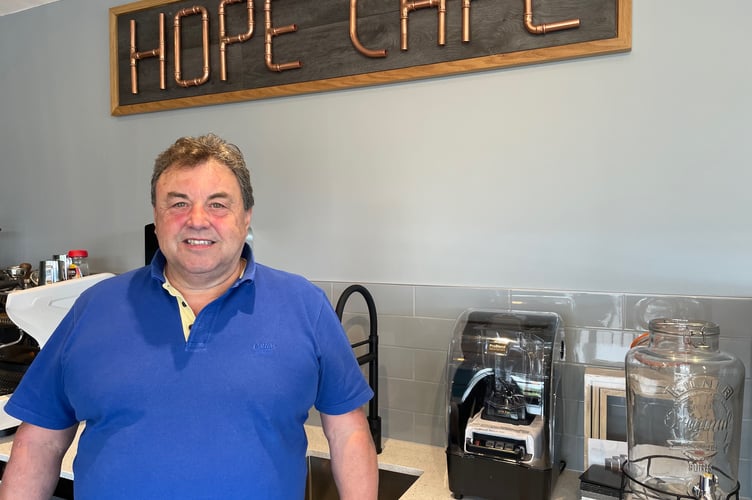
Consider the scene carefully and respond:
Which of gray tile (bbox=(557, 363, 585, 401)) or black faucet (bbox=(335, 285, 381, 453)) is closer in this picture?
gray tile (bbox=(557, 363, 585, 401))

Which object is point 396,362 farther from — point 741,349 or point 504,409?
point 741,349

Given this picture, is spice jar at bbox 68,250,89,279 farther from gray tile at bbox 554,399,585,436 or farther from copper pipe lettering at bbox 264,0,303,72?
gray tile at bbox 554,399,585,436

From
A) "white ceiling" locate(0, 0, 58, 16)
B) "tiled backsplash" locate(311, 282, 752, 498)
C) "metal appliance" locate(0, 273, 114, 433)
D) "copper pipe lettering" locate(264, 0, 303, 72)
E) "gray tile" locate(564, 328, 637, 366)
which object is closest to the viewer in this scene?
"tiled backsplash" locate(311, 282, 752, 498)

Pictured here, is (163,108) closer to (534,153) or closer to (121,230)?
(121,230)

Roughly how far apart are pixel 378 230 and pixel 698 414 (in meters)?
1.08

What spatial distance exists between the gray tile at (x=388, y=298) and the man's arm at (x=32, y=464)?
1.02 meters

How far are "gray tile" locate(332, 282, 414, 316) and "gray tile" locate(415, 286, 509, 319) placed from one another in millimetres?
33

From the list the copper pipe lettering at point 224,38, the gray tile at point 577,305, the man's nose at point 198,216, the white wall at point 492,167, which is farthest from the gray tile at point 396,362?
the copper pipe lettering at point 224,38

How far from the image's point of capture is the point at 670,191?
63.9 inches

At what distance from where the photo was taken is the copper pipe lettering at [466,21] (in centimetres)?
181

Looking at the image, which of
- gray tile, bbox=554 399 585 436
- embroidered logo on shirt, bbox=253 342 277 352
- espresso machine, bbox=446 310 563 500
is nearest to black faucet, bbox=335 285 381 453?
espresso machine, bbox=446 310 563 500

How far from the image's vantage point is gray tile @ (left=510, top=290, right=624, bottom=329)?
5.49ft

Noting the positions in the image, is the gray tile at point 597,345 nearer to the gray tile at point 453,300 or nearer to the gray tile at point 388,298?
the gray tile at point 453,300

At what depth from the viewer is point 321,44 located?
2.05 metres
